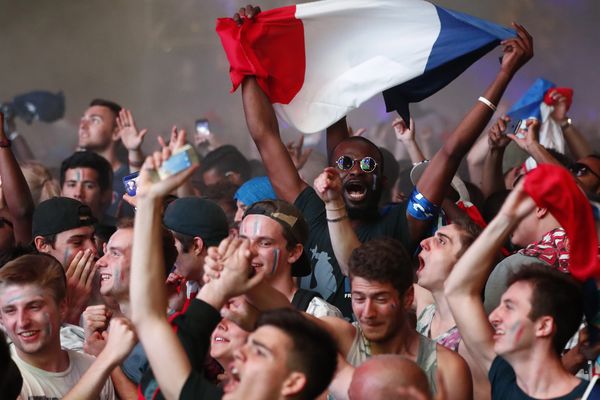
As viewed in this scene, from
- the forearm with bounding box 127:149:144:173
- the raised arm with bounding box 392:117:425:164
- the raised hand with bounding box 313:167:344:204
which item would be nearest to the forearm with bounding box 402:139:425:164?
the raised arm with bounding box 392:117:425:164

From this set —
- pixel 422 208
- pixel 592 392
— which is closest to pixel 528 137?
pixel 422 208

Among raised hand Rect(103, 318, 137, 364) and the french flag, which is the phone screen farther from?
raised hand Rect(103, 318, 137, 364)

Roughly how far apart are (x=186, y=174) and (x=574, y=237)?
1.34 meters

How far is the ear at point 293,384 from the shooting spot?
334 centimetres

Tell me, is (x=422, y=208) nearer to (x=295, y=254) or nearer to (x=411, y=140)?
(x=295, y=254)

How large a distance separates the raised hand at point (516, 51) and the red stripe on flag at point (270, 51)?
3.59ft

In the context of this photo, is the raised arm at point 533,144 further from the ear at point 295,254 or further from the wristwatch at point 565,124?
the wristwatch at point 565,124

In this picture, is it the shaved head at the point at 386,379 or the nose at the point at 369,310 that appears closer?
the shaved head at the point at 386,379

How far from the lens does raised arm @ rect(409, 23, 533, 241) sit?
5359 millimetres

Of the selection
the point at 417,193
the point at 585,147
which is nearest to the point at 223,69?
the point at 585,147

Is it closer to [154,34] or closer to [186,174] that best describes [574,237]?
[186,174]

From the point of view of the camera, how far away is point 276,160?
5.71 m

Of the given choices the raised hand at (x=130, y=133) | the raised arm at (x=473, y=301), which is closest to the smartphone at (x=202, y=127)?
the raised hand at (x=130, y=133)

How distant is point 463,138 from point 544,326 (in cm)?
162
